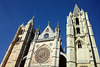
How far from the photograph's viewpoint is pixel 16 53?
1862 centimetres

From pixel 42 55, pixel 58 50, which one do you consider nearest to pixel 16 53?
pixel 42 55

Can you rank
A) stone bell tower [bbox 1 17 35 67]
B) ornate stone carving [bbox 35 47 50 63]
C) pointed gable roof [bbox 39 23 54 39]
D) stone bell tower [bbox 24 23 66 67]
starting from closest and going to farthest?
stone bell tower [bbox 24 23 66 67] < ornate stone carving [bbox 35 47 50 63] < stone bell tower [bbox 1 17 35 67] < pointed gable roof [bbox 39 23 54 39]

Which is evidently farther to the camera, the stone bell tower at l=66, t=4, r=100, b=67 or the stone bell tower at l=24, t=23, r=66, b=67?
the stone bell tower at l=24, t=23, r=66, b=67

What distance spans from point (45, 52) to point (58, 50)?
8.21 feet

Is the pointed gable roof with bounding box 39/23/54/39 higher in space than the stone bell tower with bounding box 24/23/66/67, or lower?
higher

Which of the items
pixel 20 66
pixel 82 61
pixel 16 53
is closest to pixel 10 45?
pixel 16 53

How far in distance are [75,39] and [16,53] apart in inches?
452

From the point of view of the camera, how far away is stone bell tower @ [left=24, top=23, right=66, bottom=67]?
14914 mm

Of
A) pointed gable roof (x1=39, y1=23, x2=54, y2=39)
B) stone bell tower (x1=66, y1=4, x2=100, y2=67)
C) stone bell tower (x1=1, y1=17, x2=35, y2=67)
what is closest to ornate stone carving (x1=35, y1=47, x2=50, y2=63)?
stone bell tower (x1=1, y1=17, x2=35, y2=67)

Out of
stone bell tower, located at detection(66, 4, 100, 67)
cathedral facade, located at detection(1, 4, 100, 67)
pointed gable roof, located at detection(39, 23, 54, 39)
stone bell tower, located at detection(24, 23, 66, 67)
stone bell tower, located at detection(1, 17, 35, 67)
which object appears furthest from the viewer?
pointed gable roof, located at detection(39, 23, 54, 39)

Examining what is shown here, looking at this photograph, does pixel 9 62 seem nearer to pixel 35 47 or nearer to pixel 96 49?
pixel 35 47


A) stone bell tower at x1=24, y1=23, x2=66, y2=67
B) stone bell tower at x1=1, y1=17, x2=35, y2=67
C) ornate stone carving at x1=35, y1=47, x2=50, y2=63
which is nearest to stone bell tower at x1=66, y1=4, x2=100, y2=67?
stone bell tower at x1=24, y1=23, x2=66, y2=67

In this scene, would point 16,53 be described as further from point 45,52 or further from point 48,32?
point 48,32

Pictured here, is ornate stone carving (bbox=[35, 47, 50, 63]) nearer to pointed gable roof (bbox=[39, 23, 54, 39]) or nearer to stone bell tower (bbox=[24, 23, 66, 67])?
stone bell tower (bbox=[24, 23, 66, 67])
